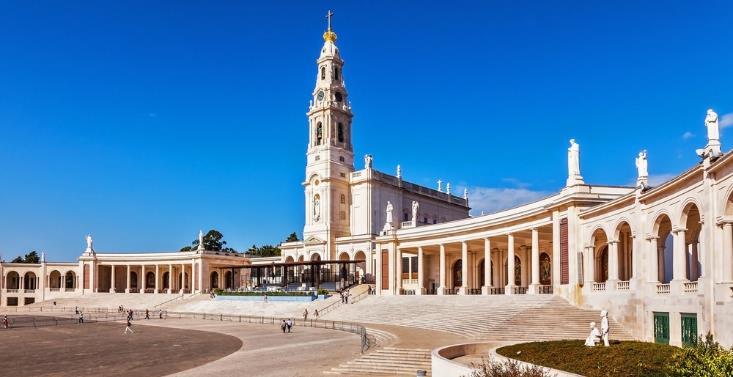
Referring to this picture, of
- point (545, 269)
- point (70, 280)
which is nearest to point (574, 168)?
point (545, 269)

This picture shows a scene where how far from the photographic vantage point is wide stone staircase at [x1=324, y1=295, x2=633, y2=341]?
119 feet

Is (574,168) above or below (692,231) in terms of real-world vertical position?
above

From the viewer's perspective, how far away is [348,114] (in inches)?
3649

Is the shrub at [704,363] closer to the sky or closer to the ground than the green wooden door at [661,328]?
closer to the sky

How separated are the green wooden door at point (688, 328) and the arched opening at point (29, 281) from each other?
109 m

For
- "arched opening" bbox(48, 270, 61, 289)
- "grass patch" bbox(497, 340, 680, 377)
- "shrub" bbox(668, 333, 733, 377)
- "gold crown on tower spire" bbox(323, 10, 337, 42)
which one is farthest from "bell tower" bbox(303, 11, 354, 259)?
→ "shrub" bbox(668, 333, 733, 377)

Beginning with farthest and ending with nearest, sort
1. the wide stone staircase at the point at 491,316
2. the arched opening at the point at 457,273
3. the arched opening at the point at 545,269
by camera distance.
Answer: the arched opening at the point at 457,273
the arched opening at the point at 545,269
the wide stone staircase at the point at 491,316

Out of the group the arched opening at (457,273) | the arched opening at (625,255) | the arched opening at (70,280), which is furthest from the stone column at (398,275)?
the arched opening at (70,280)

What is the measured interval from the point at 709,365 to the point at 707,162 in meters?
14.9

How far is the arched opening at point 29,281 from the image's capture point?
112062mm

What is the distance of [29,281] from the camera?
370ft

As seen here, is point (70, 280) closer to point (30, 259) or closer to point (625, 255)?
point (30, 259)

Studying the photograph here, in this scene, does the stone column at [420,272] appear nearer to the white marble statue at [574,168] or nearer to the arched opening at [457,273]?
the arched opening at [457,273]

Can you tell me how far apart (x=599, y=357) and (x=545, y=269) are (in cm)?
4003
